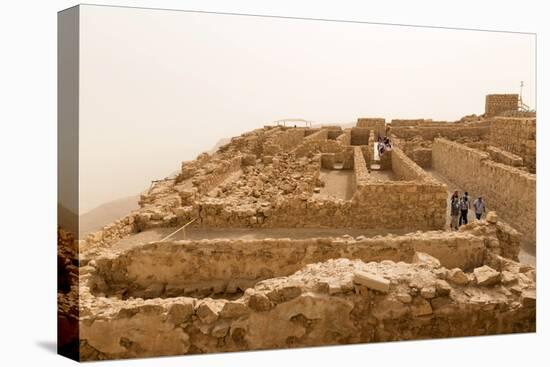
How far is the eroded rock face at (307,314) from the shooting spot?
6.50 m

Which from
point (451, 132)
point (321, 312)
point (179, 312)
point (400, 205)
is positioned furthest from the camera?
point (451, 132)

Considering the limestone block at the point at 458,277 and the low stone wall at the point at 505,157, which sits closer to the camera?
the limestone block at the point at 458,277

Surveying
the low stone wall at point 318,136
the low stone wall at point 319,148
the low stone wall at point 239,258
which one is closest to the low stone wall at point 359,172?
the low stone wall at point 319,148

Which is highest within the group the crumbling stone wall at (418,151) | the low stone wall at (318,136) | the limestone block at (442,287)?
the low stone wall at (318,136)

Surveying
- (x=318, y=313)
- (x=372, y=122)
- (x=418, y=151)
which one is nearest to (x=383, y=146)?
(x=418, y=151)

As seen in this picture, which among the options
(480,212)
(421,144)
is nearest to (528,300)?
(480,212)

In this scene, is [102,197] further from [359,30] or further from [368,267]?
[359,30]

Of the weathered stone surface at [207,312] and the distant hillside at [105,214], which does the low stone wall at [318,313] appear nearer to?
the weathered stone surface at [207,312]

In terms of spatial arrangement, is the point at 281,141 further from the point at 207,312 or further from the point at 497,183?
the point at 207,312

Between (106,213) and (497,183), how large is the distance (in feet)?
29.9

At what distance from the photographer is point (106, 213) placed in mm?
8125

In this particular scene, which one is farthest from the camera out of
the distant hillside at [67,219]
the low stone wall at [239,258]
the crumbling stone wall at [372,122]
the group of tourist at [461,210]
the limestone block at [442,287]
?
the crumbling stone wall at [372,122]

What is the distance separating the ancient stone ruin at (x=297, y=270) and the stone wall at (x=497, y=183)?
55 millimetres

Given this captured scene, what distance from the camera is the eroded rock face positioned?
6500 mm
